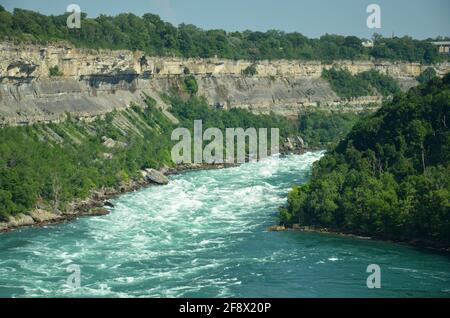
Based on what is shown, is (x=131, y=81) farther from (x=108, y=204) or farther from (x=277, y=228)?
A: (x=277, y=228)

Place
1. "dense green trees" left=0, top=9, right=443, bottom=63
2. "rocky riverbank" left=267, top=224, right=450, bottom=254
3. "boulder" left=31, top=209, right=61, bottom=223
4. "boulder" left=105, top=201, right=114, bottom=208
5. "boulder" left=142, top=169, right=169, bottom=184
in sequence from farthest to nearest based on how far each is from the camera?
1. "dense green trees" left=0, top=9, right=443, bottom=63
2. "boulder" left=142, top=169, right=169, bottom=184
3. "boulder" left=105, top=201, right=114, bottom=208
4. "boulder" left=31, top=209, right=61, bottom=223
5. "rocky riverbank" left=267, top=224, right=450, bottom=254

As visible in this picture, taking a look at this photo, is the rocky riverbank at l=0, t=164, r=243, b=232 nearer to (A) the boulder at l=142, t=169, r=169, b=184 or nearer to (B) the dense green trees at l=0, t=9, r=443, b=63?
(A) the boulder at l=142, t=169, r=169, b=184

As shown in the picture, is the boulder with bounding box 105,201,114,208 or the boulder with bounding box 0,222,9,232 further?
the boulder with bounding box 105,201,114,208

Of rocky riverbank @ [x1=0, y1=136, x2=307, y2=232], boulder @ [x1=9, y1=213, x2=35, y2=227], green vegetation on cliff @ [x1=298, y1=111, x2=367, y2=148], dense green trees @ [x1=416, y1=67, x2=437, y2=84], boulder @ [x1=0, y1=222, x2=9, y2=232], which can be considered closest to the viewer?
boulder @ [x1=0, y1=222, x2=9, y2=232]

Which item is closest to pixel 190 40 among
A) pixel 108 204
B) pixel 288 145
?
pixel 288 145

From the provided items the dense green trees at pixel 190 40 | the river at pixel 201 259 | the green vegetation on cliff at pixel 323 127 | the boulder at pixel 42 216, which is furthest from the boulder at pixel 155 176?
the green vegetation on cliff at pixel 323 127

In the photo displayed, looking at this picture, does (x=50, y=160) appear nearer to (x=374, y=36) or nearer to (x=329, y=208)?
(x=329, y=208)

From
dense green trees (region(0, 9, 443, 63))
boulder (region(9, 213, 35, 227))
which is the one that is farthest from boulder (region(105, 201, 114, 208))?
dense green trees (region(0, 9, 443, 63))
